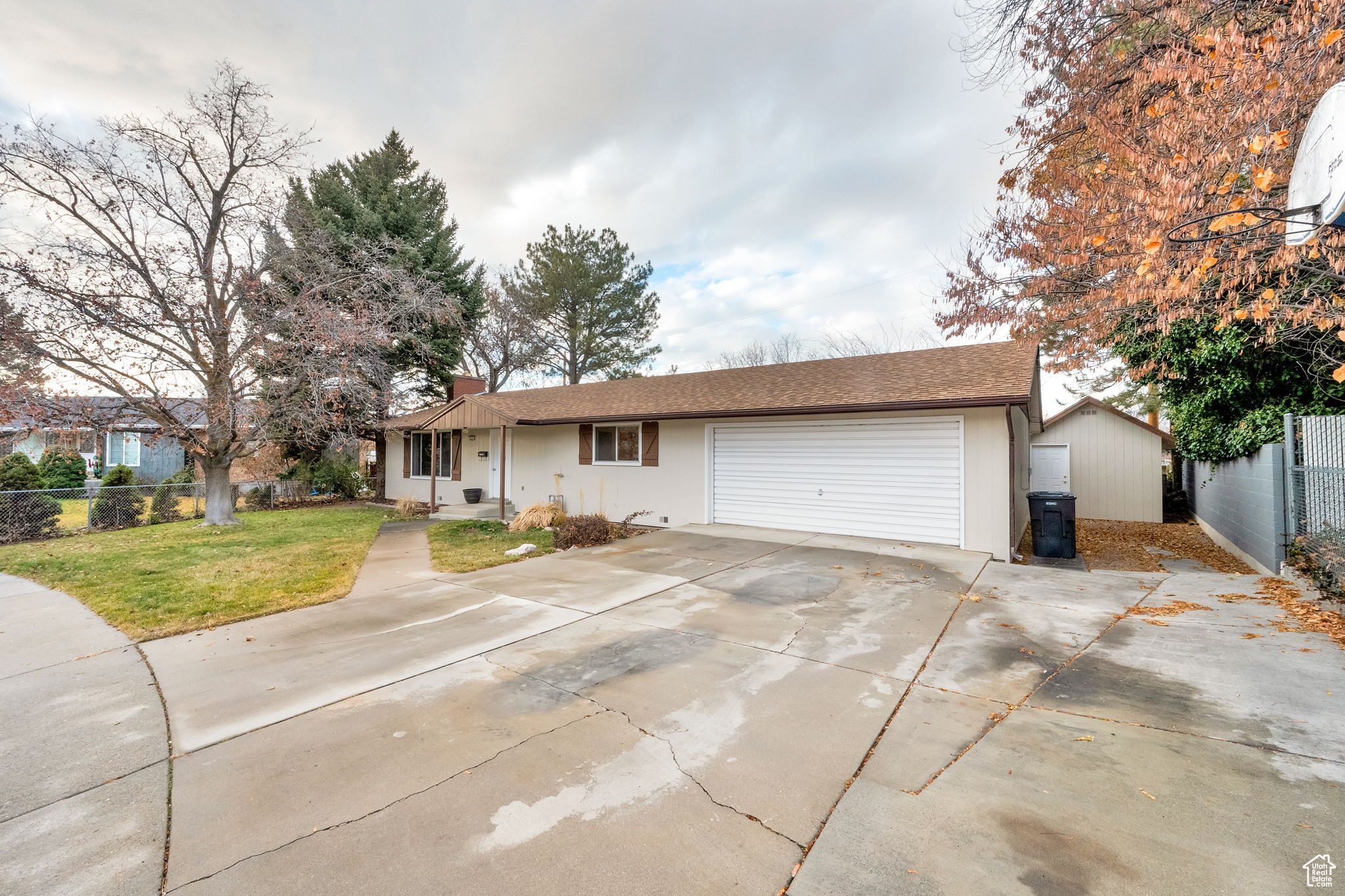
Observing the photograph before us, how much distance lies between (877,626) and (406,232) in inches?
751

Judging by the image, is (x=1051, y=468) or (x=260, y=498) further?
(x=260, y=498)

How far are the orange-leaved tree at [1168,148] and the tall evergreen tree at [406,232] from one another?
1443 cm

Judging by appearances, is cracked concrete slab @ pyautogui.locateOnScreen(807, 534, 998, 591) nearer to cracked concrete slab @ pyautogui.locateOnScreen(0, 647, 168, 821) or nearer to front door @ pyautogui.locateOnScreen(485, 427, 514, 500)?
cracked concrete slab @ pyautogui.locateOnScreen(0, 647, 168, 821)

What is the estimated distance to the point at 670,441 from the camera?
11.6 m

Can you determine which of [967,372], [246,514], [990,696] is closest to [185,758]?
[990,696]

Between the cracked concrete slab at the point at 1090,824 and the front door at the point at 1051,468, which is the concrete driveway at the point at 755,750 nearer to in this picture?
the cracked concrete slab at the point at 1090,824

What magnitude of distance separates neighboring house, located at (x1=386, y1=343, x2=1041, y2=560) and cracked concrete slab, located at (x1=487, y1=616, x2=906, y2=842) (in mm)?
5536

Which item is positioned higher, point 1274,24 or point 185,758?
point 1274,24

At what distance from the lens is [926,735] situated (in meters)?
2.98

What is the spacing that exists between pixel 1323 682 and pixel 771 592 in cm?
405

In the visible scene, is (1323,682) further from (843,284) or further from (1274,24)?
(843,284)

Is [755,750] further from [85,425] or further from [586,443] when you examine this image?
[85,425]

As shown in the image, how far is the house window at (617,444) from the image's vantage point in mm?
12133

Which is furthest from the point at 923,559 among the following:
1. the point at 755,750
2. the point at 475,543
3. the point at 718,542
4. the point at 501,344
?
the point at 501,344
